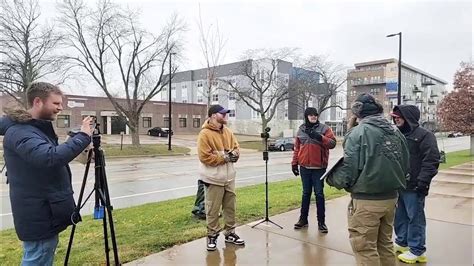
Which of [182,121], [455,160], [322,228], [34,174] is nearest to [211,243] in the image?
[322,228]

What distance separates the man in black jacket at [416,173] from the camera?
3.96 meters

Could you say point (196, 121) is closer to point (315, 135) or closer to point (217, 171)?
point (315, 135)

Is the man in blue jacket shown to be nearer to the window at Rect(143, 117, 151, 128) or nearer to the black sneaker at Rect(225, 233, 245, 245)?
the black sneaker at Rect(225, 233, 245, 245)

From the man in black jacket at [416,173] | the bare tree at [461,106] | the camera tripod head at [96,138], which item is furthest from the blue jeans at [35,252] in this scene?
the bare tree at [461,106]

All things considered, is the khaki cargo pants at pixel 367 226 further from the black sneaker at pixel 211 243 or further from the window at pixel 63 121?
the window at pixel 63 121

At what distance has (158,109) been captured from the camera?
56500 millimetres

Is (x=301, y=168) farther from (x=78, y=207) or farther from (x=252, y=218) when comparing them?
(x=78, y=207)

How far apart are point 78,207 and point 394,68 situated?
89308mm

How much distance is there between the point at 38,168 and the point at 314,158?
3692mm

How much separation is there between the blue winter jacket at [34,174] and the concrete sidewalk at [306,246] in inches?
64.8

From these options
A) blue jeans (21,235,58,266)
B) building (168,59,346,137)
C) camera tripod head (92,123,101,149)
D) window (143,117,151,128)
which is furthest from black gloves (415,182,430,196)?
window (143,117,151,128)

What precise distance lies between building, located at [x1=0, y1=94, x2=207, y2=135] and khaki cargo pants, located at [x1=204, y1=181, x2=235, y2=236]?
139 feet

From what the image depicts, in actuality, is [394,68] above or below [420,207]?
above

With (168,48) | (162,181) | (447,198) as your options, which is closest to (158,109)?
(168,48)
